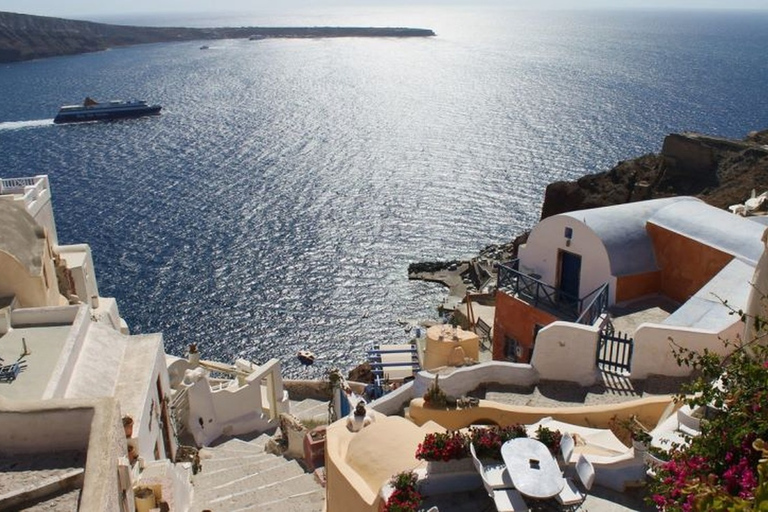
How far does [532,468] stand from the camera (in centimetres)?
1199

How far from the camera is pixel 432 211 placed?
8425cm

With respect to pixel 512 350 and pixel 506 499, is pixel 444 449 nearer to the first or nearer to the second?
pixel 506 499

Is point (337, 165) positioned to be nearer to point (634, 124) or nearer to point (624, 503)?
point (634, 124)

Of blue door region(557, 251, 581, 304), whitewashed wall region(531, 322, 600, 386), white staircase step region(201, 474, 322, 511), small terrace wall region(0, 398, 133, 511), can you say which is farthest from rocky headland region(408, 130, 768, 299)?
small terrace wall region(0, 398, 133, 511)

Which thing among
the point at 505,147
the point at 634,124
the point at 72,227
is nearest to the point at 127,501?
the point at 72,227

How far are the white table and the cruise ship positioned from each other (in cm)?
13521

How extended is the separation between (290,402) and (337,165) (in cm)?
7189

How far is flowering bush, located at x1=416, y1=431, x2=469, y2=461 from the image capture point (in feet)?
40.9

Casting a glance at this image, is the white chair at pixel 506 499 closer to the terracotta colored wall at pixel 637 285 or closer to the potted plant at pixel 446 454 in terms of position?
the potted plant at pixel 446 454

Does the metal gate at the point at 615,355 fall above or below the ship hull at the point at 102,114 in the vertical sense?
above

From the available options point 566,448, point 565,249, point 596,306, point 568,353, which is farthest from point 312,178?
point 566,448

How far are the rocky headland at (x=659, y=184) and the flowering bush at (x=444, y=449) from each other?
4947 cm

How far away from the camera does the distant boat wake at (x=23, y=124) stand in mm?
124500

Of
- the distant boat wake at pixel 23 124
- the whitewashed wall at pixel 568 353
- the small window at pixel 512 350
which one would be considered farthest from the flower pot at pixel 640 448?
the distant boat wake at pixel 23 124
